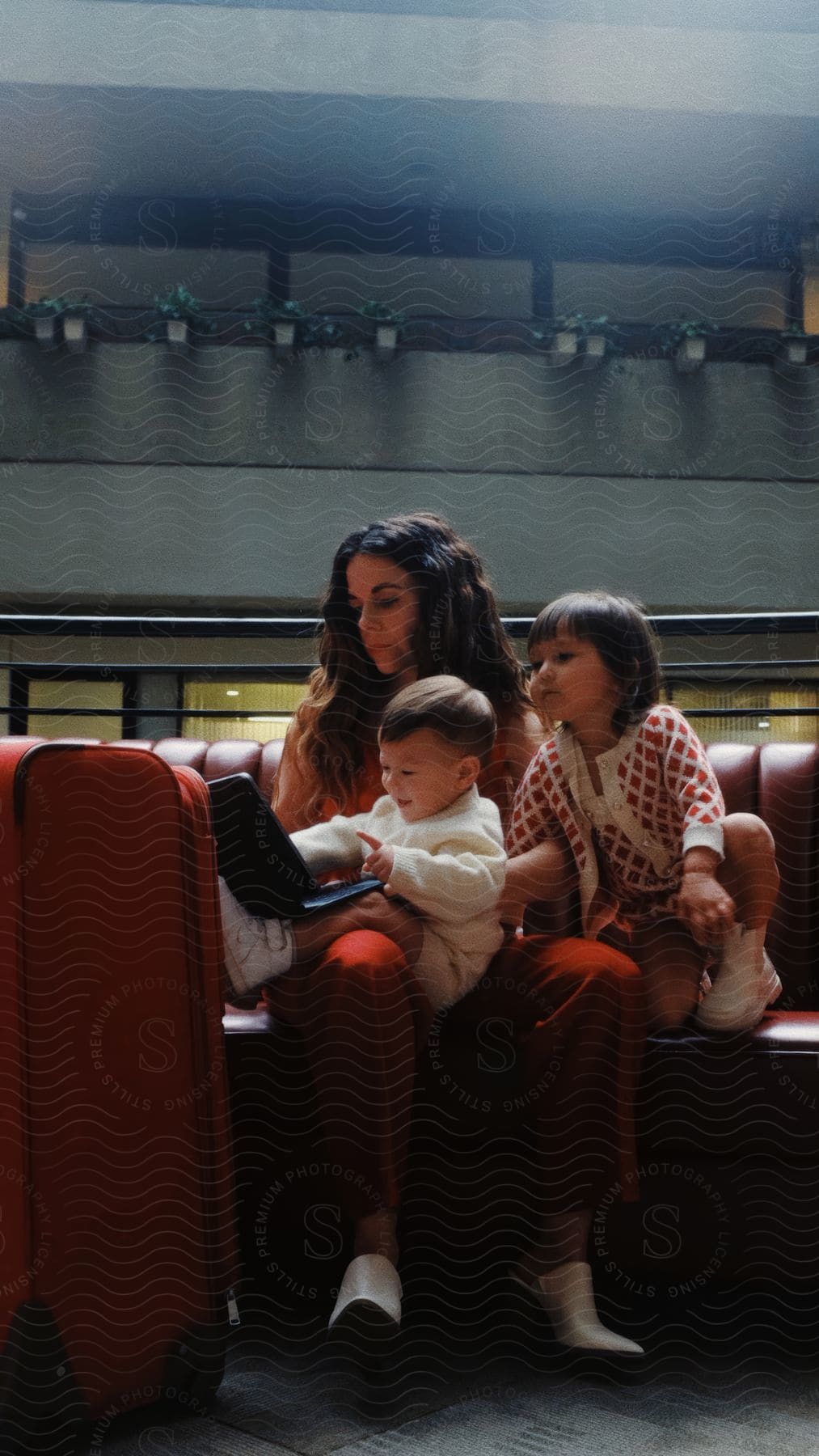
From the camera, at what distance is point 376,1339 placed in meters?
0.92

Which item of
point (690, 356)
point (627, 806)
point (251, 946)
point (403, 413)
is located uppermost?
point (690, 356)

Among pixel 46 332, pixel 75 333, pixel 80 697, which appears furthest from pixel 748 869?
pixel 46 332

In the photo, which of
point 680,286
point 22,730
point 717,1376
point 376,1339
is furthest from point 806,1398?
point 680,286

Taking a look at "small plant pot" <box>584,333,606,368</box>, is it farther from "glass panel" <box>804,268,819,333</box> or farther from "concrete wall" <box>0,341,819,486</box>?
"glass panel" <box>804,268,819,333</box>

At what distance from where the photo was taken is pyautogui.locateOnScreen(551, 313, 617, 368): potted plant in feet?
17.0

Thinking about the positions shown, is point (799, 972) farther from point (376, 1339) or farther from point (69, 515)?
point (69, 515)

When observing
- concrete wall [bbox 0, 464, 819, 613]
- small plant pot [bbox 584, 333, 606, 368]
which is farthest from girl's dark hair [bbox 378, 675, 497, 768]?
small plant pot [bbox 584, 333, 606, 368]

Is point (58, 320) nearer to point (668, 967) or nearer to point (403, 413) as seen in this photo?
point (403, 413)

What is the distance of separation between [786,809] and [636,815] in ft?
1.31

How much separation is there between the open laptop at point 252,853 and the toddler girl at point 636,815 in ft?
0.85

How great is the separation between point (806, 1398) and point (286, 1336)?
1.39ft

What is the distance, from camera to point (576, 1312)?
97cm

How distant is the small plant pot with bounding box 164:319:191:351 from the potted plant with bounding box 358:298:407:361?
0.73m

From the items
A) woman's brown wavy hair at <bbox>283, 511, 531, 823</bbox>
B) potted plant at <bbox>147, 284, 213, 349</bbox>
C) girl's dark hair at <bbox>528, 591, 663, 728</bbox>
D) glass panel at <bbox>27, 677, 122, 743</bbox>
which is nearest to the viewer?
girl's dark hair at <bbox>528, 591, 663, 728</bbox>
